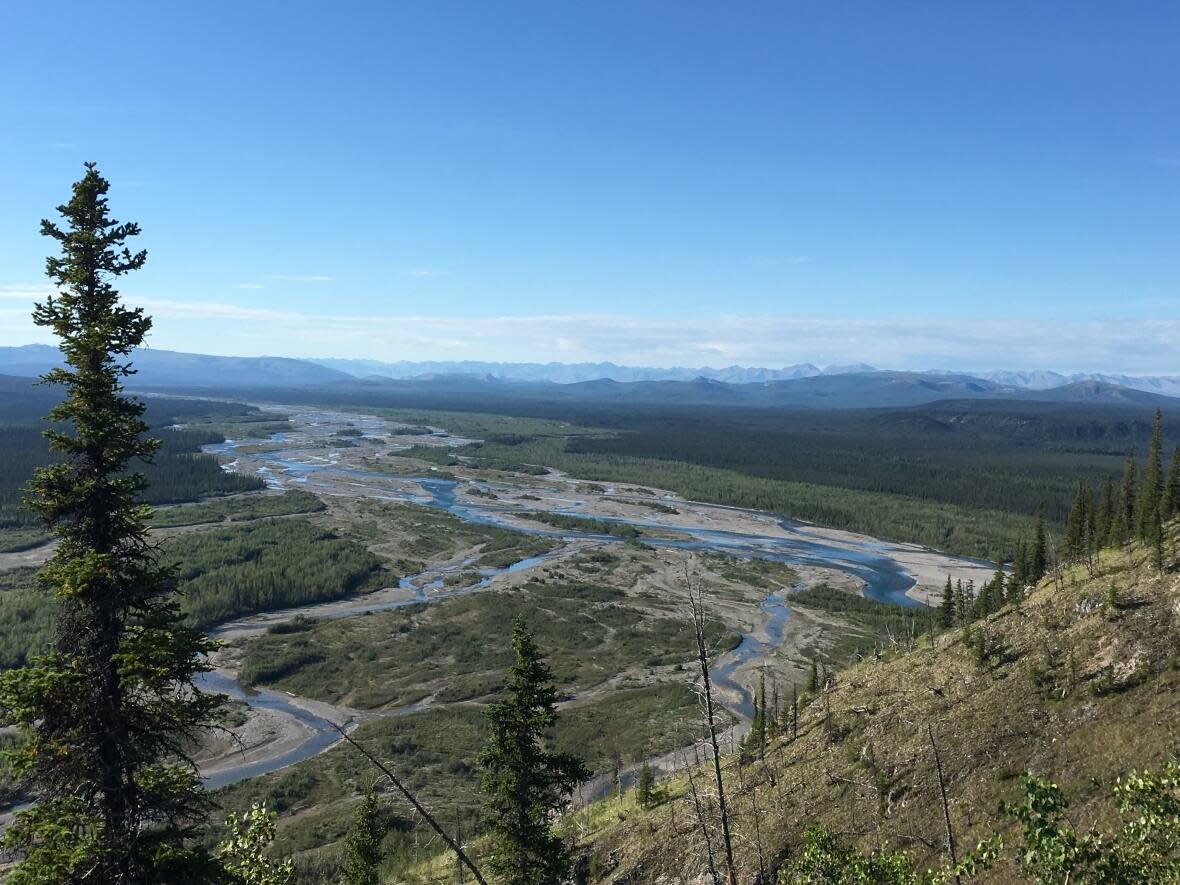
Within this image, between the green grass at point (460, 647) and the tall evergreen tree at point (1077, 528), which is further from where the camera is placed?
the green grass at point (460, 647)

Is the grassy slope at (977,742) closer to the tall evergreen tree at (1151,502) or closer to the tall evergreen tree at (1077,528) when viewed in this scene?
the tall evergreen tree at (1151,502)

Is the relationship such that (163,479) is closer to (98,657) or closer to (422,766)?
(422,766)

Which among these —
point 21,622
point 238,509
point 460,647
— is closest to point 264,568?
point 21,622

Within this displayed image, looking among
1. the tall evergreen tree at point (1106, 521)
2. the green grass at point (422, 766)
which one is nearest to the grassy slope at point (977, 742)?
the green grass at point (422, 766)

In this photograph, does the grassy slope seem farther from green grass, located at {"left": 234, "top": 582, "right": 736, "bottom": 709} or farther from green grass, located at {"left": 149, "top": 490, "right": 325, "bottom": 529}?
green grass, located at {"left": 149, "top": 490, "right": 325, "bottom": 529}

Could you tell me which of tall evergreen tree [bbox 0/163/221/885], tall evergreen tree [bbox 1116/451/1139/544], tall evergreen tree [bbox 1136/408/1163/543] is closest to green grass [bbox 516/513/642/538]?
tall evergreen tree [bbox 1116/451/1139/544]

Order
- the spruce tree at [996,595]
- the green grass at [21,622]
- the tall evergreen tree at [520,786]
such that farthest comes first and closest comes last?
1. the green grass at [21,622]
2. the spruce tree at [996,595]
3. the tall evergreen tree at [520,786]

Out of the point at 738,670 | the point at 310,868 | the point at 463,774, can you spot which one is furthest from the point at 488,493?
the point at 310,868
